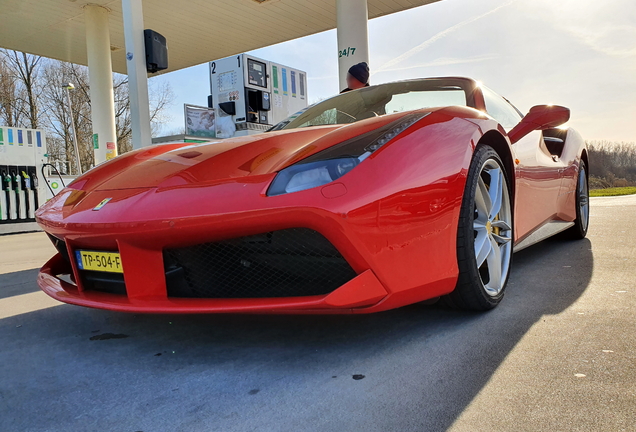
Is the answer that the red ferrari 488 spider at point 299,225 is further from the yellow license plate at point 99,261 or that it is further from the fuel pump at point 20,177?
the fuel pump at point 20,177

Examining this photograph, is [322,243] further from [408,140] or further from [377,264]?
[408,140]

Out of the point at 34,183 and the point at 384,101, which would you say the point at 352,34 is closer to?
the point at 384,101

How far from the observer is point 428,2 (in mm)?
9664

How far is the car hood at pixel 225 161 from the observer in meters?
1.65

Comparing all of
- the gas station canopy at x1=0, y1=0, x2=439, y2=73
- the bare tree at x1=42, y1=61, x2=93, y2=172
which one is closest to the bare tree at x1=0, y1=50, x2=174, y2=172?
the bare tree at x1=42, y1=61, x2=93, y2=172

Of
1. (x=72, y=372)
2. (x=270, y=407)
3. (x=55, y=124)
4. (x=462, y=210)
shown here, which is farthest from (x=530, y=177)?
(x=55, y=124)

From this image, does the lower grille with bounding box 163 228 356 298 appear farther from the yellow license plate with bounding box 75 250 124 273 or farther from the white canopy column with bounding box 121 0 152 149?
the white canopy column with bounding box 121 0 152 149

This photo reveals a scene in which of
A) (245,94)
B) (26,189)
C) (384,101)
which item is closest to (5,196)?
(26,189)

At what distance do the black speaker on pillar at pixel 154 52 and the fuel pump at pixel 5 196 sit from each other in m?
4.88

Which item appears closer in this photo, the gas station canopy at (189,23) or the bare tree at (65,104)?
the gas station canopy at (189,23)

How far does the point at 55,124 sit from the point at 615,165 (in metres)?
29.8

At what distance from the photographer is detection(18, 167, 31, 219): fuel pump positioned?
848 centimetres

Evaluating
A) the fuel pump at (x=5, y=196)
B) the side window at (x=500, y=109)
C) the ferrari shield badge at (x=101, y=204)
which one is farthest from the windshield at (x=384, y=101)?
the fuel pump at (x=5, y=196)

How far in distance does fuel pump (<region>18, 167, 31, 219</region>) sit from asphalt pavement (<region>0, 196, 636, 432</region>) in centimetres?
720
